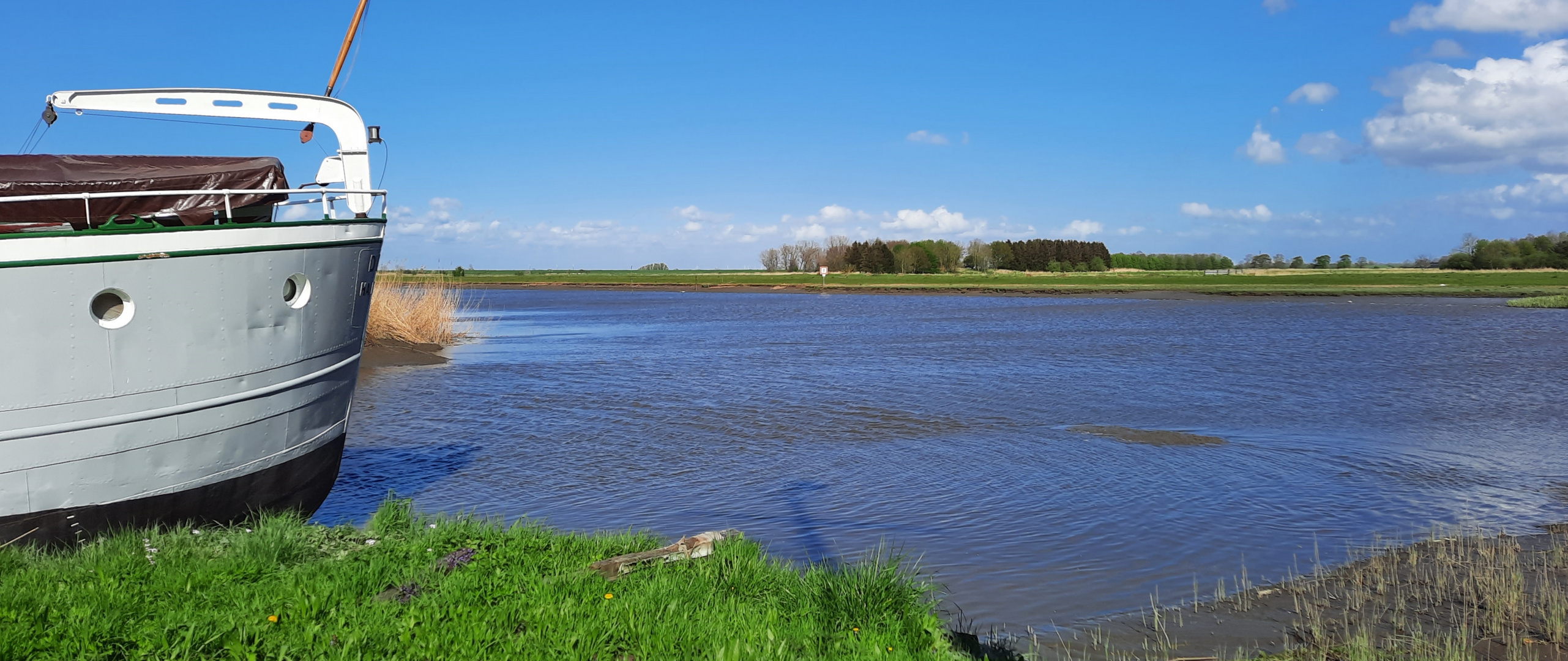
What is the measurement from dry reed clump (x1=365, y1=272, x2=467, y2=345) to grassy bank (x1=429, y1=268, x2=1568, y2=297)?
2484 inches

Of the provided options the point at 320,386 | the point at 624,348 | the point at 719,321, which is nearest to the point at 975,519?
the point at 320,386

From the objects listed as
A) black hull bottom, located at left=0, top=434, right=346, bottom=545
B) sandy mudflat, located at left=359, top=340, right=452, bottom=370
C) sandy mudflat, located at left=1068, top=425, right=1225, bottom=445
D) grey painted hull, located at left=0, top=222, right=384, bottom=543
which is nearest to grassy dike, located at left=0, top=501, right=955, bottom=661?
black hull bottom, located at left=0, top=434, right=346, bottom=545

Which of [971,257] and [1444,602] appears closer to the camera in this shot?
[1444,602]

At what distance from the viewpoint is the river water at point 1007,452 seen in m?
9.28

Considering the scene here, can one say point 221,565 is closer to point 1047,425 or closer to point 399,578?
point 399,578

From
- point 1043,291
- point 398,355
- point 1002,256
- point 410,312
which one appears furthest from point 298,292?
point 1002,256

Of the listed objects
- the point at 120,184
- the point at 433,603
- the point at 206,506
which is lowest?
the point at 206,506

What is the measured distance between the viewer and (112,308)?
7.59 metres

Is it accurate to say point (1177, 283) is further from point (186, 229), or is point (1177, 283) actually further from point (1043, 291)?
point (186, 229)

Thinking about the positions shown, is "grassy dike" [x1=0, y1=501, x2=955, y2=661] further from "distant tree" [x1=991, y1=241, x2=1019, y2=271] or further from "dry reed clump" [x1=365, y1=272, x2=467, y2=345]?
"distant tree" [x1=991, y1=241, x2=1019, y2=271]

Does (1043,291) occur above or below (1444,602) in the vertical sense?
A: below

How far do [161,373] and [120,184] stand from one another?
5.47 ft

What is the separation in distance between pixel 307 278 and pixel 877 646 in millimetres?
6040

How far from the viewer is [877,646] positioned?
5133 mm
